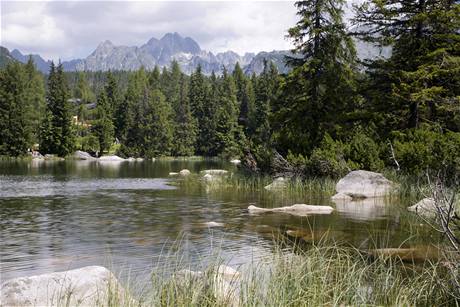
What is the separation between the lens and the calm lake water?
10.7 m

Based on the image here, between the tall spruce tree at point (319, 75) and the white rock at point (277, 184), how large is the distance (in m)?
3.38

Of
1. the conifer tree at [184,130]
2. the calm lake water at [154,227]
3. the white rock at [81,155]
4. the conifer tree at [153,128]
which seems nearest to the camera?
the calm lake water at [154,227]

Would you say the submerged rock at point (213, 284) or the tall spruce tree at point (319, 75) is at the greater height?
the tall spruce tree at point (319, 75)

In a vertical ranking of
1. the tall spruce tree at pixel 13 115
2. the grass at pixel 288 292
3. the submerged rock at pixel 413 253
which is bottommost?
the submerged rock at pixel 413 253

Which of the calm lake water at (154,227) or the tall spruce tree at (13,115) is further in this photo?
the tall spruce tree at (13,115)

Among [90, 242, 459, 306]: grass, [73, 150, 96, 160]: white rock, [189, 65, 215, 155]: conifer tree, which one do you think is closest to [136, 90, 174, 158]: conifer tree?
[189, 65, 215, 155]: conifer tree

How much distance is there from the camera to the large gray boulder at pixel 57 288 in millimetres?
6385

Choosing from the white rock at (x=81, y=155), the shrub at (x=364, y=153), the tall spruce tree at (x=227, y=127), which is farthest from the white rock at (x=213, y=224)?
the tall spruce tree at (x=227, y=127)

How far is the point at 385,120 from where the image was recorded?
1031 inches

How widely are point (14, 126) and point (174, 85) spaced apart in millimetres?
55566

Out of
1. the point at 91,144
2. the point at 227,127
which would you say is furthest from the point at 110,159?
the point at 227,127

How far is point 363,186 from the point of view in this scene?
2156 cm

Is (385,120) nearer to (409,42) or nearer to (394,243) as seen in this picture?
(409,42)

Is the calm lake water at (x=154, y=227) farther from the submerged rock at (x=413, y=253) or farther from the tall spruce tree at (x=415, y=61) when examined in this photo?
the tall spruce tree at (x=415, y=61)
